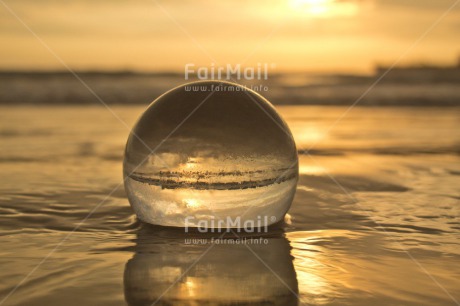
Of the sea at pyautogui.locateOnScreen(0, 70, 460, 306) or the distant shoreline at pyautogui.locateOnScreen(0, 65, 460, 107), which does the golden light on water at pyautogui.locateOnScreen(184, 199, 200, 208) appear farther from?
the distant shoreline at pyautogui.locateOnScreen(0, 65, 460, 107)

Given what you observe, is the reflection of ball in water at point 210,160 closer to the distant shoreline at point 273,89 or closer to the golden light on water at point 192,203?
the golden light on water at point 192,203

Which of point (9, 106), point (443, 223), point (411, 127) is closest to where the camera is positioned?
point (443, 223)

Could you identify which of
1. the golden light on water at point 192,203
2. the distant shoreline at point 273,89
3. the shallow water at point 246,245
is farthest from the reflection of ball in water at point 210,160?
the distant shoreline at point 273,89

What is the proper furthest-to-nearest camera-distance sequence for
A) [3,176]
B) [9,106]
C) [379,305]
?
[9,106] → [3,176] → [379,305]

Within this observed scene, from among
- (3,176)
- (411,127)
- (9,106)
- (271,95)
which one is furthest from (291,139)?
(271,95)

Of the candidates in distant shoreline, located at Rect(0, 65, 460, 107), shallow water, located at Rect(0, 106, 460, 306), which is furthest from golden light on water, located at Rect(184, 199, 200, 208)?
distant shoreline, located at Rect(0, 65, 460, 107)

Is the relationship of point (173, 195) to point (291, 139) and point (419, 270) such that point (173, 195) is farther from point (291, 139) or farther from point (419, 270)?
point (419, 270)

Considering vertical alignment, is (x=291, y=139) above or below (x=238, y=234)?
above

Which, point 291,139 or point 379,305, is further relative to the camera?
point 291,139
